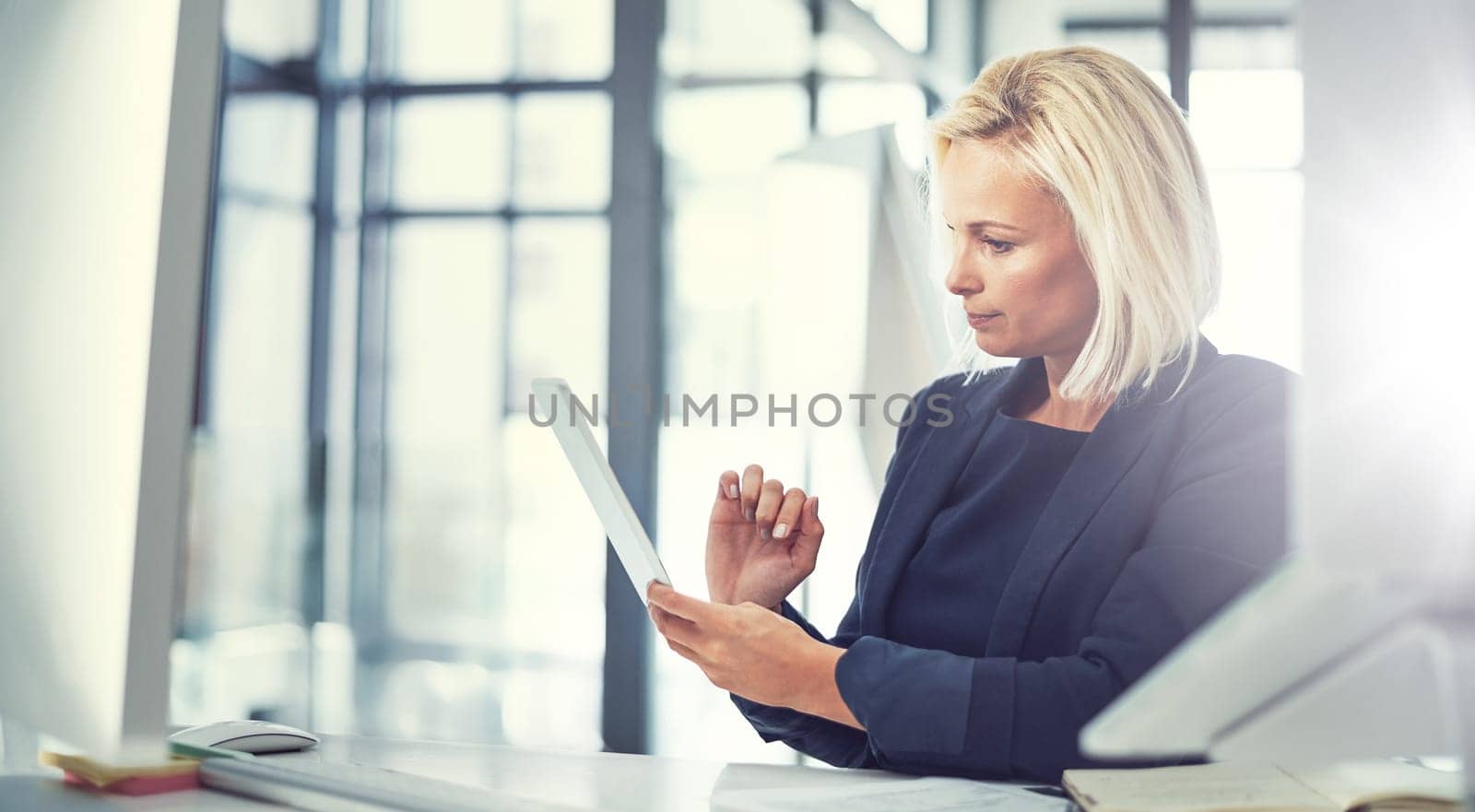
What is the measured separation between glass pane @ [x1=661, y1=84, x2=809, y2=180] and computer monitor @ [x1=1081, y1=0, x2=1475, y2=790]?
4.58 m

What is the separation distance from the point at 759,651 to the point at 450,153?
4.86 metres

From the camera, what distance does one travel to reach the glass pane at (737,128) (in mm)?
4984

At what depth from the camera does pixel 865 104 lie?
4973mm

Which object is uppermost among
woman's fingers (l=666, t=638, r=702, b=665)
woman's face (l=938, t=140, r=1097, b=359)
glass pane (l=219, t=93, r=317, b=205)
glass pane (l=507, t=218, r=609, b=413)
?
glass pane (l=219, t=93, r=317, b=205)

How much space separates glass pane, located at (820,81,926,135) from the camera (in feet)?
16.2

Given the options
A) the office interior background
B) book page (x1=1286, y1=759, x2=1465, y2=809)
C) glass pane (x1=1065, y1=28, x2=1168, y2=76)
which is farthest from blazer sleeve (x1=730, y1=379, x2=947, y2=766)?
glass pane (x1=1065, y1=28, x2=1168, y2=76)

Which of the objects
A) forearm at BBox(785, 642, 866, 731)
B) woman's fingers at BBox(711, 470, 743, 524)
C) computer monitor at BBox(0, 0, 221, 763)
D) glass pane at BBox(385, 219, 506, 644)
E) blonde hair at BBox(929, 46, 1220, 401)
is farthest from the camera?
glass pane at BBox(385, 219, 506, 644)

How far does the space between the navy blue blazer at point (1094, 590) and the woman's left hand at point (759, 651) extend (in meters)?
0.03

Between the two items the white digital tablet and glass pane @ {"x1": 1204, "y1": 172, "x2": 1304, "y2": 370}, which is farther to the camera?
glass pane @ {"x1": 1204, "y1": 172, "x2": 1304, "y2": 370}

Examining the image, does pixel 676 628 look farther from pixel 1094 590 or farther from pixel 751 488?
pixel 1094 590

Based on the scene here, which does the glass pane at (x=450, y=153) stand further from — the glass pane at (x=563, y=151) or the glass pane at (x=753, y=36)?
the glass pane at (x=753, y=36)

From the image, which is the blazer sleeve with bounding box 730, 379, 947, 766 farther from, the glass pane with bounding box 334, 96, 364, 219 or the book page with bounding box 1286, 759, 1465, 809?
the glass pane with bounding box 334, 96, 364, 219

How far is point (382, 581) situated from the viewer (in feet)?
18.0

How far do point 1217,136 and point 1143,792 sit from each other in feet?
15.6
